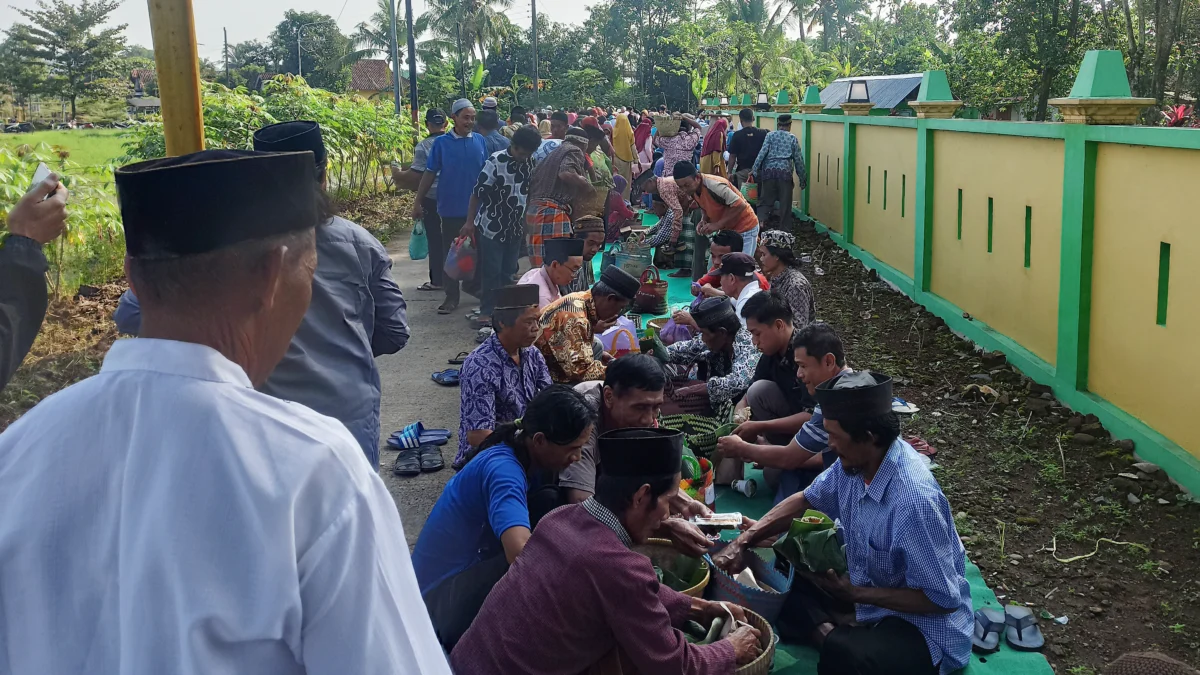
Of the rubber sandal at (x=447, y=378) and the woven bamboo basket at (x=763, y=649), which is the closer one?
the woven bamboo basket at (x=763, y=649)

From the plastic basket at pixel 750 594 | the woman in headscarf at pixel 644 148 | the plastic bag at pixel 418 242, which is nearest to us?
the plastic basket at pixel 750 594

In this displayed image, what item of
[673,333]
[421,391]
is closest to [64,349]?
[421,391]

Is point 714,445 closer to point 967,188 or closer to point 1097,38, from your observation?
point 967,188

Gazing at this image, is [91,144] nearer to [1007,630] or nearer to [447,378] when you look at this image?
[447,378]

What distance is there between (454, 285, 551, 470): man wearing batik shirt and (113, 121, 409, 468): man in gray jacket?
110 centimetres

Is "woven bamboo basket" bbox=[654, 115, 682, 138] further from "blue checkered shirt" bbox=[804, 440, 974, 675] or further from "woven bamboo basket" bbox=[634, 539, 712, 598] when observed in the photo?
"blue checkered shirt" bbox=[804, 440, 974, 675]

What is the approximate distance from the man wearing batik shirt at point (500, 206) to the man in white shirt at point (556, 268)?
80.4 inches

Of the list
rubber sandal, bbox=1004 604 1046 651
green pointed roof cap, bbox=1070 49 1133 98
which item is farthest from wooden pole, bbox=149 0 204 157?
green pointed roof cap, bbox=1070 49 1133 98

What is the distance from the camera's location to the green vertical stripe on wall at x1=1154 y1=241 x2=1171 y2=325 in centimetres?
590

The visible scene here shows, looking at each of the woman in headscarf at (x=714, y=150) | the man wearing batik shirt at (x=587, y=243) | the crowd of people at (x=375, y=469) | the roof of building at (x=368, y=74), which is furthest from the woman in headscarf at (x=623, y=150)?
the roof of building at (x=368, y=74)

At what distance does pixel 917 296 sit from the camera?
10570 millimetres

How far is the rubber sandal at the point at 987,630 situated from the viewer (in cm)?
414

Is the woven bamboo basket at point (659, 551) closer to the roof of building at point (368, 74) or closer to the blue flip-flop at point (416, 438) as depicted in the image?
the blue flip-flop at point (416, 438)

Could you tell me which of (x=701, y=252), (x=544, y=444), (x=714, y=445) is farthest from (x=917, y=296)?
(x=544, y=444)
